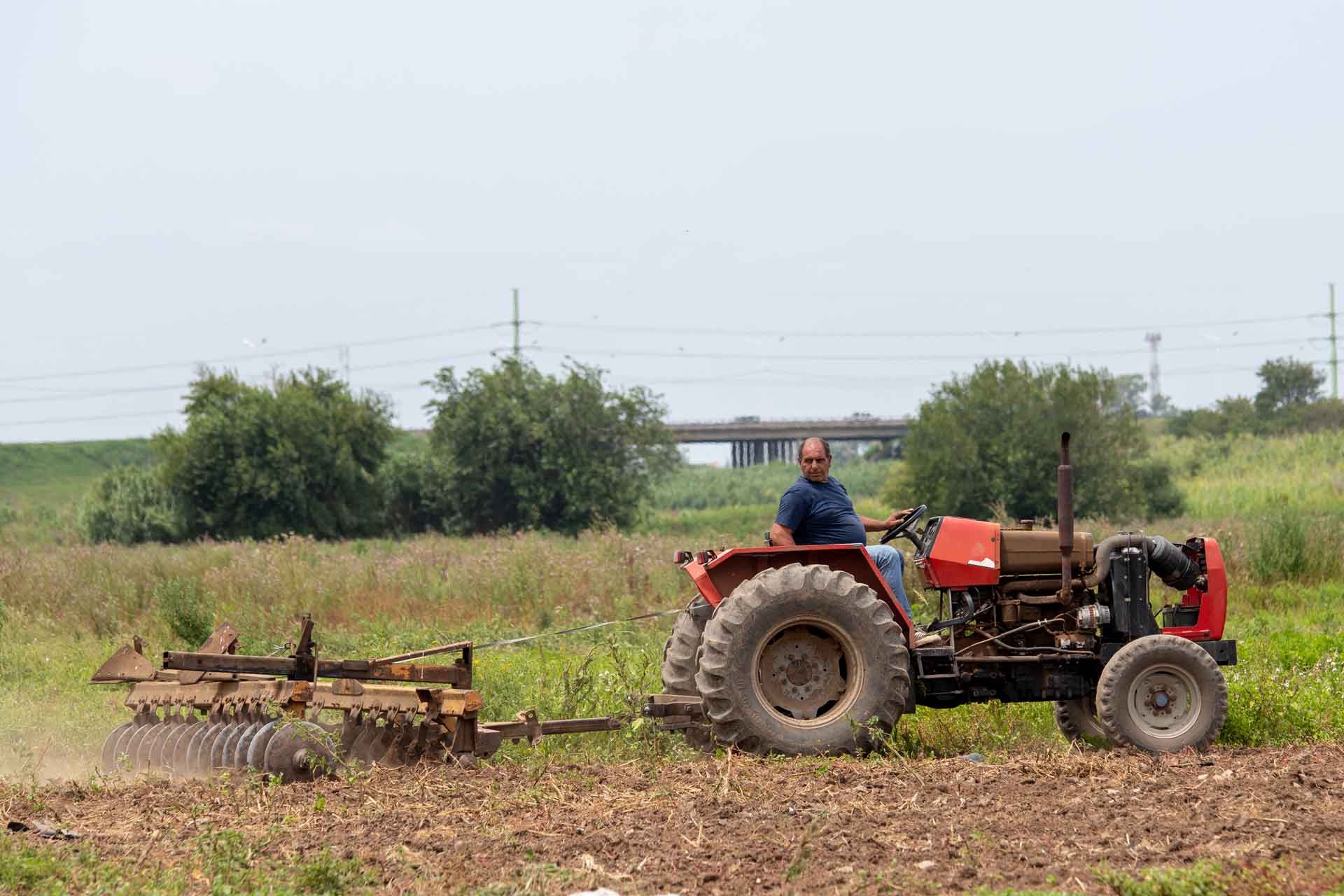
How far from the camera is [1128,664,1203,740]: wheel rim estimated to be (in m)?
7.43

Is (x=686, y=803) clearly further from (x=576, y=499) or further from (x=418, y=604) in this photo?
(x=576, y=499)

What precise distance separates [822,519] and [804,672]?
93 cm

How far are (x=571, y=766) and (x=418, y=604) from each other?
8498mm

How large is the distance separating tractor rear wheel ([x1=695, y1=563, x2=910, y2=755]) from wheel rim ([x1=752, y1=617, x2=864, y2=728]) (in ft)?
0.22

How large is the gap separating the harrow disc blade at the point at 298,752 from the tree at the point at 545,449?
31.9m

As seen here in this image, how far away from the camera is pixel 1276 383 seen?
206 ft

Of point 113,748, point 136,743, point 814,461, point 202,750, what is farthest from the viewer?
point 113,748

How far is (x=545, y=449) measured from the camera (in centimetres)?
4009

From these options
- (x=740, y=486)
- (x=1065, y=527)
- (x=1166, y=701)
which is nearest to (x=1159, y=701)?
(x=1166, y=701)

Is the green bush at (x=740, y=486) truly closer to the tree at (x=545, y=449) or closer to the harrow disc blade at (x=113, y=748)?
the tree at (x=545, y=449)

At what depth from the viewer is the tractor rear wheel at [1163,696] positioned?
735cm

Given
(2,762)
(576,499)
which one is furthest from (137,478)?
(2,762)

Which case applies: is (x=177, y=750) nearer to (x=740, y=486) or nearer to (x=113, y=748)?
(x=113, y=748)

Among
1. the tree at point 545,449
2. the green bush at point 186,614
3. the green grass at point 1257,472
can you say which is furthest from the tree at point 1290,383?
the green bush at point 186,614
